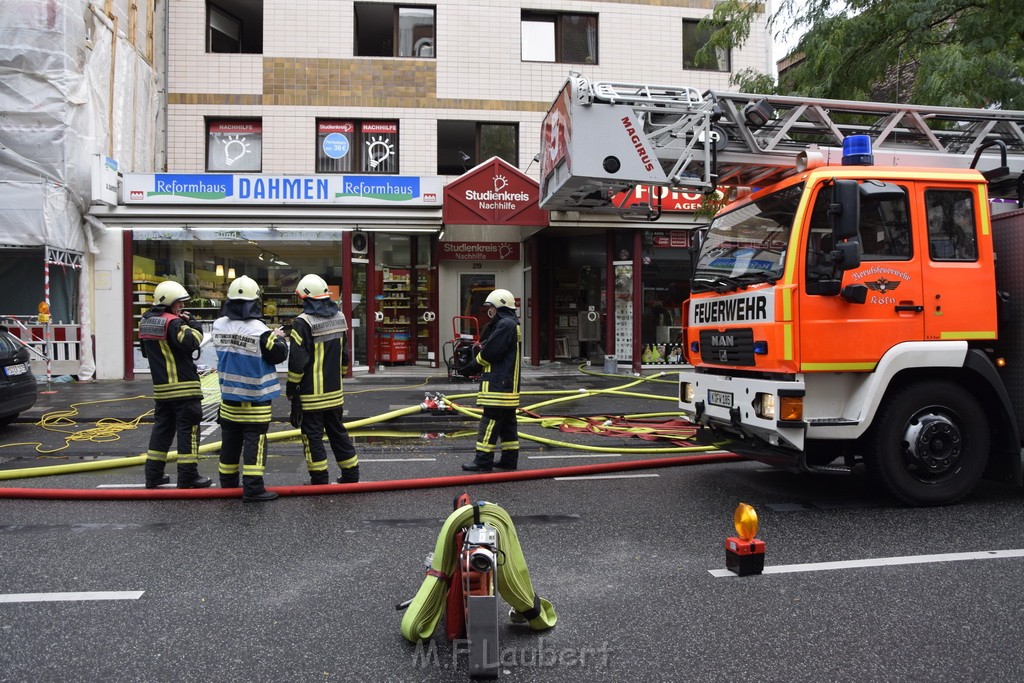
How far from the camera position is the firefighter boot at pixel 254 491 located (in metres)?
5.88

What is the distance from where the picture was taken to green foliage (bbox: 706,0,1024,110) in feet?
28.4

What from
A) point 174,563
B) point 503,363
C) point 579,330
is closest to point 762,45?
point 579,330

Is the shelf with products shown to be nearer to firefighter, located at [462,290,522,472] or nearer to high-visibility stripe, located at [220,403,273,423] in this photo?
firefighter, located at [462,290,522,472]

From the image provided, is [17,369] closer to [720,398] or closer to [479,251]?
[720,398]

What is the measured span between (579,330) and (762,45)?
8.54 meters

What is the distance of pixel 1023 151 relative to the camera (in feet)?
21.5

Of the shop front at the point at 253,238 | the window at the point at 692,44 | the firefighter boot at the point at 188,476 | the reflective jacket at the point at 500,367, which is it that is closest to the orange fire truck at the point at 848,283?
the reflective jacket at the point at 500,367

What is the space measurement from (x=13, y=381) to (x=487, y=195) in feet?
28.4

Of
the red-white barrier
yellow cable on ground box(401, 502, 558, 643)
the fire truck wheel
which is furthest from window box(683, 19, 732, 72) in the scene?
yellow cable on ground box(401, 502, 558, 643)

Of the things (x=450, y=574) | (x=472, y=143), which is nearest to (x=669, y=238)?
(x=472, y=143)

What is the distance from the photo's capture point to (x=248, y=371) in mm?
5934

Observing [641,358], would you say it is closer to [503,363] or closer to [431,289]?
[431,289]

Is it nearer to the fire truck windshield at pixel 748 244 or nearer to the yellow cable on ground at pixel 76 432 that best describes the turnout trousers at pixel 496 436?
the fire truck windshield at pixel 748 244

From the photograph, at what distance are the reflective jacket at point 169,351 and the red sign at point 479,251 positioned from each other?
1153 centimetres
